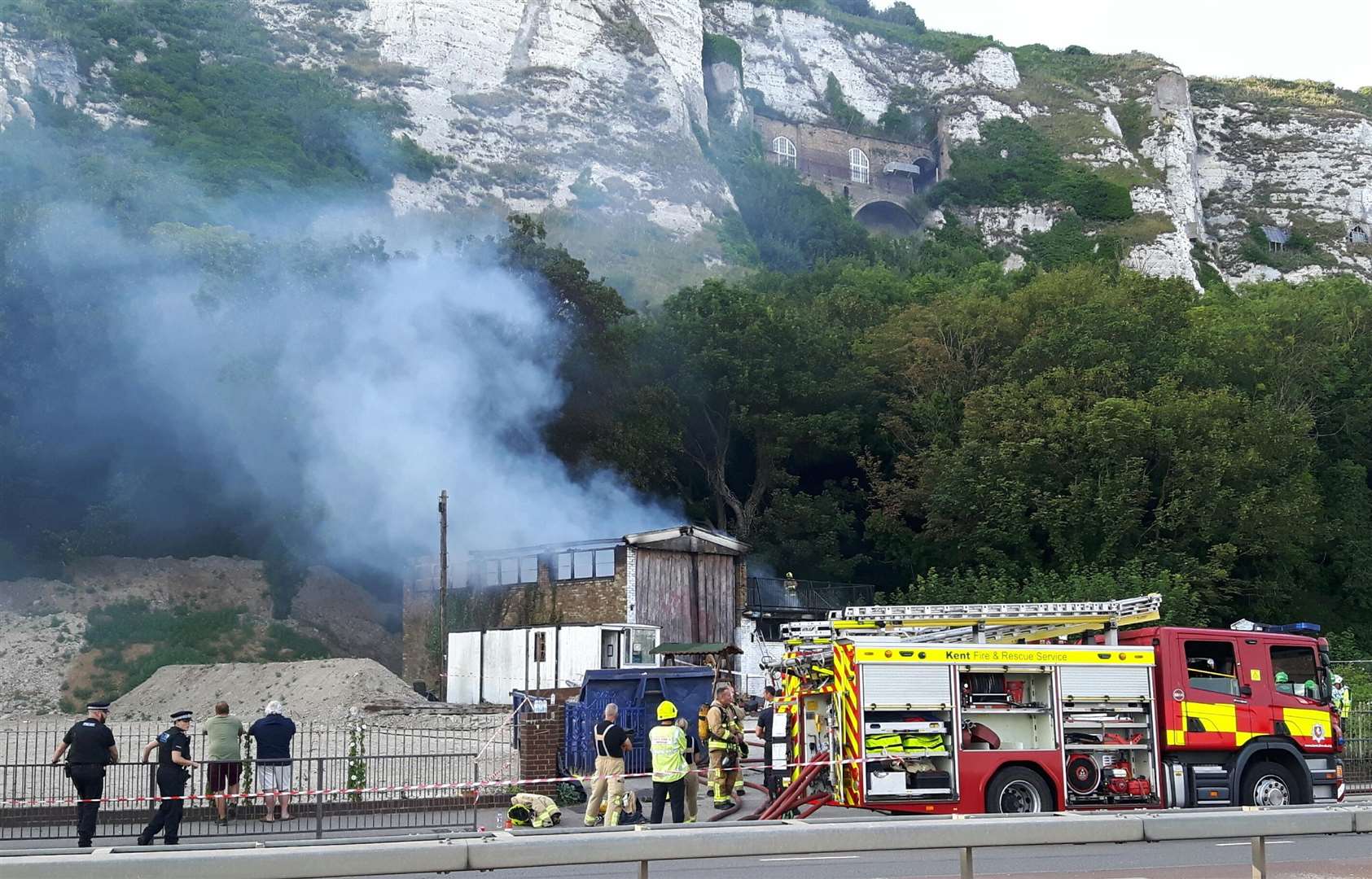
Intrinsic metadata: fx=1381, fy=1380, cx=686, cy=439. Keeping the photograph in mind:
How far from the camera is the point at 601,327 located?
52.2 m

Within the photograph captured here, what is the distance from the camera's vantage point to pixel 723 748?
1784 centimetres

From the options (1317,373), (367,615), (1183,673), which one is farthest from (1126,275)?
(1183,673)

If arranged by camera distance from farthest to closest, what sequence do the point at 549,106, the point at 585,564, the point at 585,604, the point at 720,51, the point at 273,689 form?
the point at 720,51 < the point at 549,106 < the point at 585,564 < the point at 585,604 < the point at 273,689

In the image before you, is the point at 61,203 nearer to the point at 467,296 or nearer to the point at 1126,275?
the point at 467,296

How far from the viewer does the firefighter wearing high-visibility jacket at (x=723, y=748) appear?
17641mm

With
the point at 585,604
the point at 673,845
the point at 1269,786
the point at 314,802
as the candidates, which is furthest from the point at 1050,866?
the point at 585,604

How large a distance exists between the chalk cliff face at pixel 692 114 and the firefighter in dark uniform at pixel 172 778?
2227 inches

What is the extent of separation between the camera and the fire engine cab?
51.9ft

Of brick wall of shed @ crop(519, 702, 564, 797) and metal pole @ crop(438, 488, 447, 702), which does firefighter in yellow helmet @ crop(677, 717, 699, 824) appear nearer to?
brick wall of shed @ crop(519, 702, 564, 797)

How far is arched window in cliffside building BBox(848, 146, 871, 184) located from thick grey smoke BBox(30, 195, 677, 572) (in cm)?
6201

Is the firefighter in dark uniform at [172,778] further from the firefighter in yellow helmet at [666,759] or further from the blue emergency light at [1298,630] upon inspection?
the blue emergency light at [1298,630]

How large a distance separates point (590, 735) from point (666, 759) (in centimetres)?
665

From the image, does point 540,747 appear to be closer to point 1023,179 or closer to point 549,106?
point 549,106

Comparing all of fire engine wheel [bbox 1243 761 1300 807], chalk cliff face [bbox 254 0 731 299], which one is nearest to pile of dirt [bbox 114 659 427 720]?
fire engine wheel [bbox 1243 761 1300 807]
